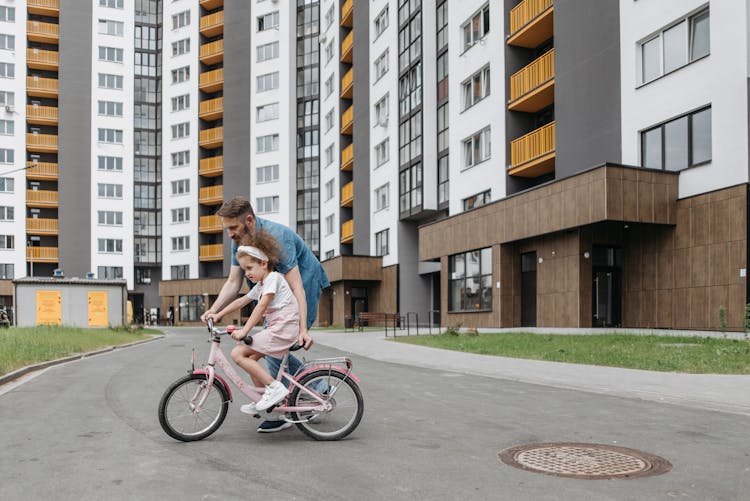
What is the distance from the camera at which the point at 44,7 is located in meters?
70.2

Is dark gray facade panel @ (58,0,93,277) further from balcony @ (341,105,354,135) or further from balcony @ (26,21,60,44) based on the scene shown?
balcony @ (341,105,354,135)

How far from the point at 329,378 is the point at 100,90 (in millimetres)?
71526

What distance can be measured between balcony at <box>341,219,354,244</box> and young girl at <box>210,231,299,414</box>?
4383 centimetres

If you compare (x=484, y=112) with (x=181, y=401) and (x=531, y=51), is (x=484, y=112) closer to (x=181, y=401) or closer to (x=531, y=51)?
(x=531, y=51)

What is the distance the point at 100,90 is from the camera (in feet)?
231

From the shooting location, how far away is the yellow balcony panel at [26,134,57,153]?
6812 centimetres

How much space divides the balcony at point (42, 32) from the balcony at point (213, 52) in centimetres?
1499

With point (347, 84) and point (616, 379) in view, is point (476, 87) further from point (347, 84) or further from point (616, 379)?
point (616, 379)

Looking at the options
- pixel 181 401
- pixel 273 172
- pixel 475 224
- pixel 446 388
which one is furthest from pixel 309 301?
pixel 273 172

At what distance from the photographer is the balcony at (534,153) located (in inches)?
1035

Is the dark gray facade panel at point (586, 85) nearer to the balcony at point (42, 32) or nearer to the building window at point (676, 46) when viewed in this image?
the building window at point (676, 46)

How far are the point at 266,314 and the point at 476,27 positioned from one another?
2882cm

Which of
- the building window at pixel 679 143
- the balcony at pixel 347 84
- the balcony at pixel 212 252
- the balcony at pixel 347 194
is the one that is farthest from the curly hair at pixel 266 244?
the balcony at pixel 212 252

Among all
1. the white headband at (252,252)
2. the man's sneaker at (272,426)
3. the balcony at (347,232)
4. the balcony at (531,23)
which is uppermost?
the balcony at (531,23)
